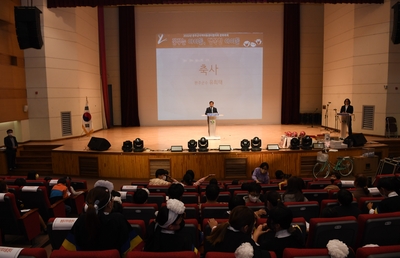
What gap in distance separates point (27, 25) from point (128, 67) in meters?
7.56

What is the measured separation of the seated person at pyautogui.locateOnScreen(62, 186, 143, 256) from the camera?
85.1 inches

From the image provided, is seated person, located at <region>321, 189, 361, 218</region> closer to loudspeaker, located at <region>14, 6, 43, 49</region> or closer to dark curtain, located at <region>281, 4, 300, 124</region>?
loudspeaker, located at <region>14, 6, 43, 49</region>

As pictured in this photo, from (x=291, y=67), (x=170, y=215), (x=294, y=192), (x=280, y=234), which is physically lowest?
(x=294, y=192)

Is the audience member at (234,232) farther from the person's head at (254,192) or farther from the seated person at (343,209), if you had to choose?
the person's head at (254,192)

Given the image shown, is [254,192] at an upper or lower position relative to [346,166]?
upper

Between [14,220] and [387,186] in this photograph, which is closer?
[387,186]

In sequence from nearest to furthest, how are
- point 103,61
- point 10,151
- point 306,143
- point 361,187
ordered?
point 361,187 → point 306,143 → point 10,151 → point 103,61

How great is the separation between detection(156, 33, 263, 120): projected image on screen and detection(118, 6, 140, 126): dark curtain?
4.00 feet

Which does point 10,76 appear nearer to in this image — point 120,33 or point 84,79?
point 84,79

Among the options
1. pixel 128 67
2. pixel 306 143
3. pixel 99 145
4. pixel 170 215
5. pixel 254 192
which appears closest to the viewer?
pixel 170 215

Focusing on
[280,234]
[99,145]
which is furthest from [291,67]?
[280,234]

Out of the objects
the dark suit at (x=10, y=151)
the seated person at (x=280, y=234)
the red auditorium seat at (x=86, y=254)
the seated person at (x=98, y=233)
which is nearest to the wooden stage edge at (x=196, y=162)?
the dark suit at (x=10, y=151)

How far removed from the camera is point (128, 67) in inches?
619

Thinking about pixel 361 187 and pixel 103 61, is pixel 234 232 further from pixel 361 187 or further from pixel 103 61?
pixel 103 61
